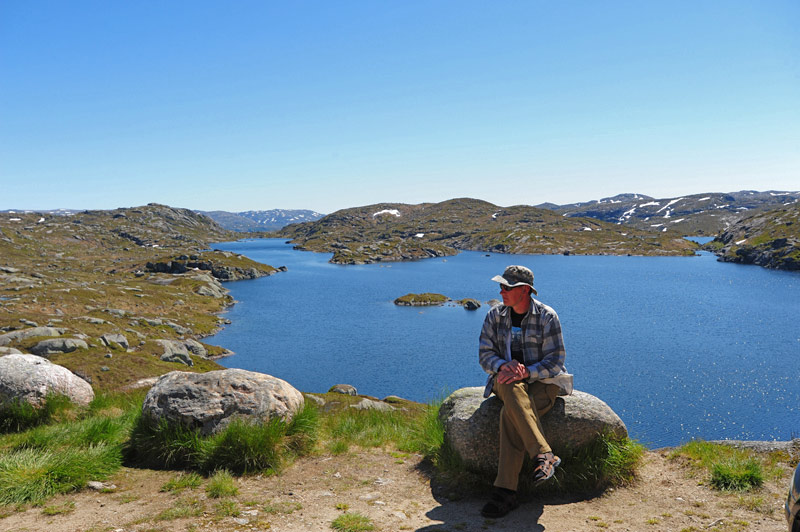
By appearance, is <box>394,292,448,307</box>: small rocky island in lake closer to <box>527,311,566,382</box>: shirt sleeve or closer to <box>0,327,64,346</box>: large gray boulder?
<box>0,327,64,346</box>: large gray boulder

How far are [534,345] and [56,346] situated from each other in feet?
164

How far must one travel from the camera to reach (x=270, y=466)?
9.73 meters

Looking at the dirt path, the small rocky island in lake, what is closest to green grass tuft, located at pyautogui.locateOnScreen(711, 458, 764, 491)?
the dirt path

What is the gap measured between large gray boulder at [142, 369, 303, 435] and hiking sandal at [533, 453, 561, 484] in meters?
5.78

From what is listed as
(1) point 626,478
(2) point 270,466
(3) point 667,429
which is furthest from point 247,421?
(3) point 667,429

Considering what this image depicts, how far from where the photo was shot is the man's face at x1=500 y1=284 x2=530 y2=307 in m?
8.92

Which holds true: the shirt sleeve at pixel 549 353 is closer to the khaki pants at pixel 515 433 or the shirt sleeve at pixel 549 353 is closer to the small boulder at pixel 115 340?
the khaki pants at pixel 515 433

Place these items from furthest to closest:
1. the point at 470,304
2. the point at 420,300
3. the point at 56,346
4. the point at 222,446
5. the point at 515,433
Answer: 1. the point at 420,300
2. the point at 470,304
3. the point at 56,346
4. the point at 222,446
5. the point at 515,433

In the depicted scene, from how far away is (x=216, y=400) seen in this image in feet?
34.1

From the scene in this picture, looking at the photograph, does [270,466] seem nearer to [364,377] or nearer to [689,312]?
[364,377]

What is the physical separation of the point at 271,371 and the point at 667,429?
47.9 meters

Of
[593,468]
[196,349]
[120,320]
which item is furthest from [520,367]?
[120,320]

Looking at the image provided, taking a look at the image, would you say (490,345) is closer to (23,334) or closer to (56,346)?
(56,346)

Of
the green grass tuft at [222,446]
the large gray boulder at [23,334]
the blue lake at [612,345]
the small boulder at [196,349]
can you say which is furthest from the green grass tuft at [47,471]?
the small boulder at [196,349]
